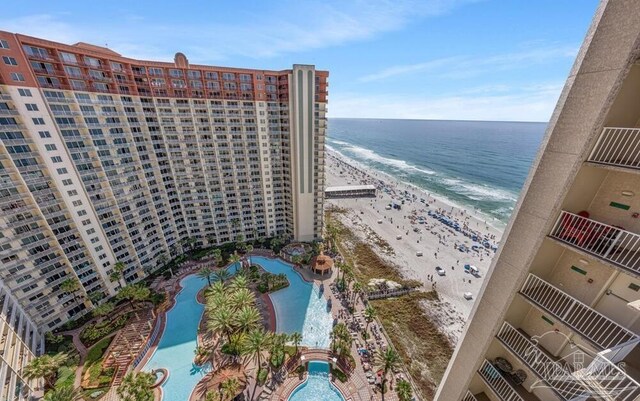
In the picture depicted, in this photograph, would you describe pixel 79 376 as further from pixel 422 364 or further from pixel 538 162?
pixel 538 162

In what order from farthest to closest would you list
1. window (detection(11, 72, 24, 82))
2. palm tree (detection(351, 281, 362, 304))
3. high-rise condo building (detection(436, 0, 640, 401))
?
1. palm tree (detection(351, 281, 362, 304))
2. window (detection(11, 72, 24, 82))
3. high-rise condo building (detection(436, 0, 640, 401))

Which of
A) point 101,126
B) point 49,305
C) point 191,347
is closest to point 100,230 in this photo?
point 49,305

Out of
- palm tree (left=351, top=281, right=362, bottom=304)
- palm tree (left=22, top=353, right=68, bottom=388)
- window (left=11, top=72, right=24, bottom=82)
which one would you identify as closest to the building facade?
window (left=11, top=72, right=24, bottom=82)

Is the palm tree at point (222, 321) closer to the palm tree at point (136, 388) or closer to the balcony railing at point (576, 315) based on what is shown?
the palm tree at point (136, 388)

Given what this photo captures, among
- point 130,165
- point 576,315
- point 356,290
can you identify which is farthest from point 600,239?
point 130,165

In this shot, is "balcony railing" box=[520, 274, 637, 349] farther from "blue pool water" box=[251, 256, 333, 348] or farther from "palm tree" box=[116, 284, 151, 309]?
"palm tree" box=[116, 284, 151, 309]

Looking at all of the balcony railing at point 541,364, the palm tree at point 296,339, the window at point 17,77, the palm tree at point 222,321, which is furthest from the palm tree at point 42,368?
the balcony railing at point 541,364

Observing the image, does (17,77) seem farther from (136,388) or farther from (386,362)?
(386,362)
